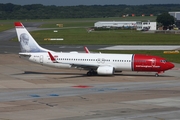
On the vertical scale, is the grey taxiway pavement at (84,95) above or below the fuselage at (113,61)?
below

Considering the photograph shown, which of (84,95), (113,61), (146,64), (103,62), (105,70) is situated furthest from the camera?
(103,62)

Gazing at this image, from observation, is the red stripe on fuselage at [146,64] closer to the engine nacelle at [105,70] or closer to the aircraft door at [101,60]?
the engine nacelle at [105,70]

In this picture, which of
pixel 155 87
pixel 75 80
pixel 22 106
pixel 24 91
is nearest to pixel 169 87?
pixel 155 87

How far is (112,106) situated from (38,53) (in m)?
25.9

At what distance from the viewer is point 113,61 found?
204 feet

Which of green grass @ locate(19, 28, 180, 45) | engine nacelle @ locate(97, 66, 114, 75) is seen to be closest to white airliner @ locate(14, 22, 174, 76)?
engine nacelle @ locate(97, 66, 114, 75)

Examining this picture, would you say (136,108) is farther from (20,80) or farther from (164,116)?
(20,80)

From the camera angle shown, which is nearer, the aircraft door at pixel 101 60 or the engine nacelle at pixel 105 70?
the engine nacelle at pixel 105 70

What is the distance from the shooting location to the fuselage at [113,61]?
6169 centimetres

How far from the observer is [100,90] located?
49781 mm

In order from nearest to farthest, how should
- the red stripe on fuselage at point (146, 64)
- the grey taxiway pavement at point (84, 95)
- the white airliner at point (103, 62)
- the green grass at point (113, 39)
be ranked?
the grey taxiway pavement at point (84, 95) < the red stripe on fuselage at point (146, 64) < the white airliner at point (103, 62) < the green grass at point (113, 39)

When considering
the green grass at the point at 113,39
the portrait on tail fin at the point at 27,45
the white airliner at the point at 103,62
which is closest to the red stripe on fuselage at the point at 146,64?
the white airliner at the point at 103,62

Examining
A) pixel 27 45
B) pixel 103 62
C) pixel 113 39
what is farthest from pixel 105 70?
pixel 113 39

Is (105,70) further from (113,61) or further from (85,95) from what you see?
(85,95)
